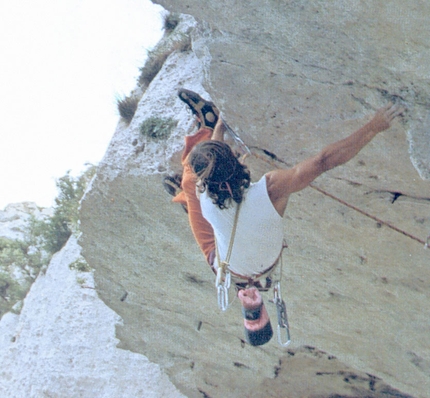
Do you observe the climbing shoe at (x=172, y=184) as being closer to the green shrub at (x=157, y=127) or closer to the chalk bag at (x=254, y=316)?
the green shrub at (x=157, y=127)

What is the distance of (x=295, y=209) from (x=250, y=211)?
124 cm

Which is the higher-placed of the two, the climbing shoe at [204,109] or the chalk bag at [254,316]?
the climbing shoe at [204,109]

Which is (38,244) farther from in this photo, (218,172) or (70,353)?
(218,172)

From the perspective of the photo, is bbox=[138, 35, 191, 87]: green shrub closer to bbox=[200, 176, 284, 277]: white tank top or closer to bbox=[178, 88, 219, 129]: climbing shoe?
bbox=[178, 88, 219, 129]: climbing shoe

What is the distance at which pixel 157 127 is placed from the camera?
4.63 m

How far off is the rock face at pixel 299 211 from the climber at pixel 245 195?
1.09 ft

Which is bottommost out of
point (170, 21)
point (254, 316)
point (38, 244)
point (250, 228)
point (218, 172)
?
point (38, 244)

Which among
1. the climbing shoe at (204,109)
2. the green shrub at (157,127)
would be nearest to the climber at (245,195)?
the climbing shoe at (204,109)

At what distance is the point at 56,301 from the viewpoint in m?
9.46

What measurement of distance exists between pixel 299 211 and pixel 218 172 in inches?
59.8

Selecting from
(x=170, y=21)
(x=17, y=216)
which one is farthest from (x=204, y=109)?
(x=17, y=216)

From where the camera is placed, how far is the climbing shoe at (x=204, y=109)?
13.1 ft

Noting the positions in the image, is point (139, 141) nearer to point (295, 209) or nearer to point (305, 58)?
point (295, 209)

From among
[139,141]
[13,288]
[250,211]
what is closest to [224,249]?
[250,211]
